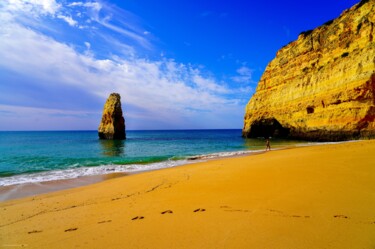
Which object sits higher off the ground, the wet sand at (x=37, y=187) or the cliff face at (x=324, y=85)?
the cliff face at (x=324, y=85)

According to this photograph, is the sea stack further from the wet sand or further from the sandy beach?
the sandy beach

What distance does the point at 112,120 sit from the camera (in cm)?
5253

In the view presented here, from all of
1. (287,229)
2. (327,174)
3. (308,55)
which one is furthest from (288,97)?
(287,229)

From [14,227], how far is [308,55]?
42.1 metres

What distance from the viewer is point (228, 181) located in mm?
7684

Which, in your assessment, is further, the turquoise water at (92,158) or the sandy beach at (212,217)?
the turquoise water at (92,158)

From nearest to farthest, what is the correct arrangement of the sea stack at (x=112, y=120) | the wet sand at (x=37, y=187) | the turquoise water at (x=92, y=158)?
the wet sand at (x=37, y=187), the turquoise water at (x=92, y=158), the sea stack at (x=112, y=120)

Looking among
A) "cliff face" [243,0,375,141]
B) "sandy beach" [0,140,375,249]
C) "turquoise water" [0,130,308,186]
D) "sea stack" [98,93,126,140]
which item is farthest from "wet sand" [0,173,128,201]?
"sea stack" [98,93,126,140]

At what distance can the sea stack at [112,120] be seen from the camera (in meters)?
52.6

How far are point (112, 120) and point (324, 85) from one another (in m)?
42.5

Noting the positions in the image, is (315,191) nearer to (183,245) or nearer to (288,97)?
(183,245)

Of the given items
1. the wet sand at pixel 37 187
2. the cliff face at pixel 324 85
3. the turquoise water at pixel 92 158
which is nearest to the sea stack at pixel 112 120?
the turquoise water at pixel 92 158

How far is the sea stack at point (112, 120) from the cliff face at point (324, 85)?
3009cm

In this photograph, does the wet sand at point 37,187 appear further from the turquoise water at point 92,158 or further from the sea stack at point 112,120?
the sea stack at point 112,120
